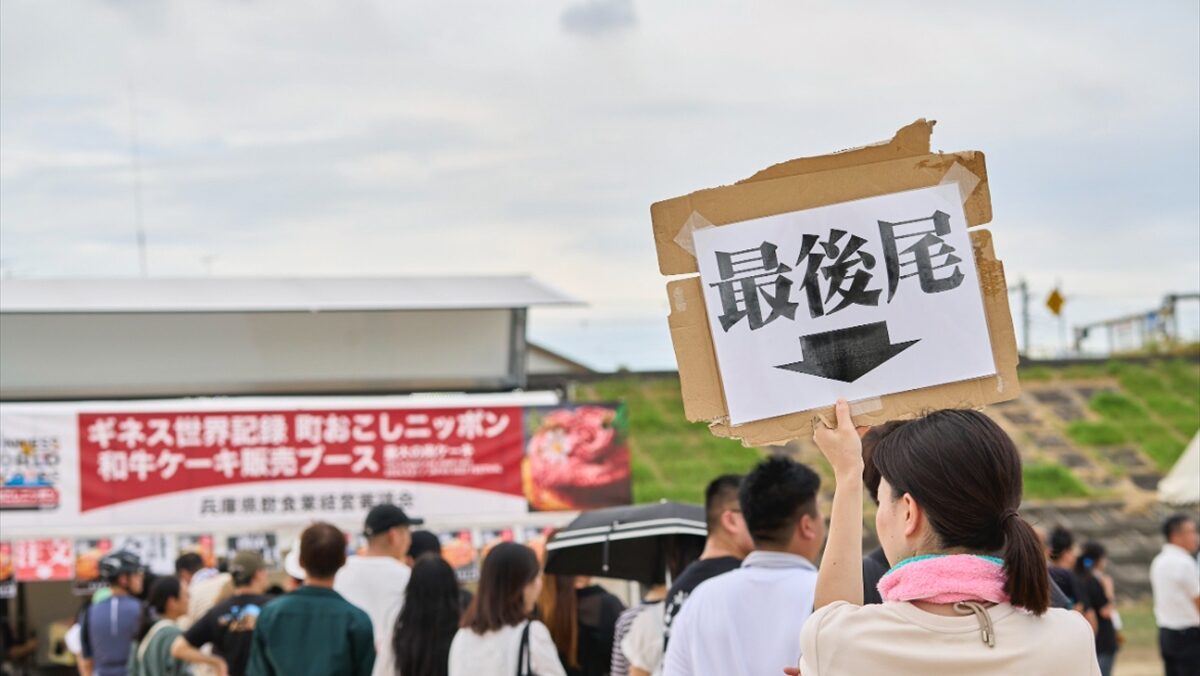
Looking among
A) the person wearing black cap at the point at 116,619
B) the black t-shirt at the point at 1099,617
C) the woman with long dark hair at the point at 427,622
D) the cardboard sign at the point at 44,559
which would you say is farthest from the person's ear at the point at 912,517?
the cardboard sign at the point at 44,559

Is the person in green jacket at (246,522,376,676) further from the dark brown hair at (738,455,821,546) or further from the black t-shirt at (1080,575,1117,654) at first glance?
the black t-shirt at (1080,575,1117,654)

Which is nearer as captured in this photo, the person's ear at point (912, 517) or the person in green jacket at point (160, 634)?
the person's ear at point (912, 517)

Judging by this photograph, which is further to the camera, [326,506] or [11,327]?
[326,506]

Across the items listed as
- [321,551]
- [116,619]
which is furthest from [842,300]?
[116,619]

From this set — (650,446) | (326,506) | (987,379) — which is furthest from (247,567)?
(650,446)

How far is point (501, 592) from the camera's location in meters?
4.50

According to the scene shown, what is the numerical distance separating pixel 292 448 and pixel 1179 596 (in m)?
6.26

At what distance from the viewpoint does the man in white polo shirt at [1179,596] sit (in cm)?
862

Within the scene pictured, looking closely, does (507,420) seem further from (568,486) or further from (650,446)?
(650,446)

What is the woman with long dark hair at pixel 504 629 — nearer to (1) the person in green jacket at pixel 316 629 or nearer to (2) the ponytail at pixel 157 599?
(1) the person in green jacket at pixel 316 629

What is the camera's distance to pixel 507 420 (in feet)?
29.6

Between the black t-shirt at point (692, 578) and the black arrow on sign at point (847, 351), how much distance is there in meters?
1.90

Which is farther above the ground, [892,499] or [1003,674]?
[892,499]

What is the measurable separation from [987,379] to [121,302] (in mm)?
7572
